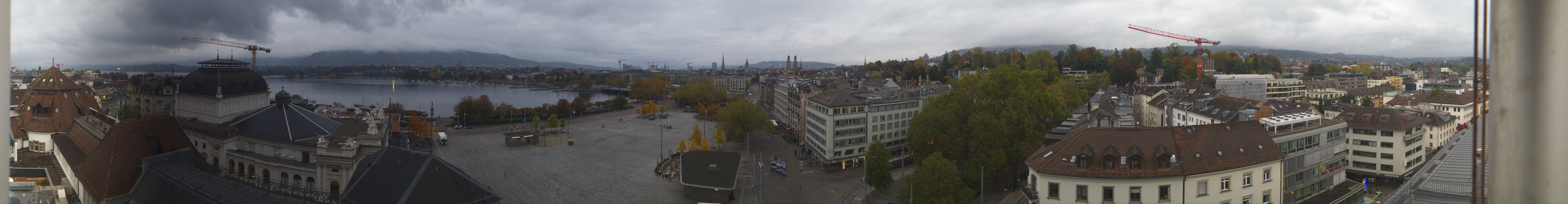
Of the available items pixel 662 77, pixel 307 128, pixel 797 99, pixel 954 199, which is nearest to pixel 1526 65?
pixel 954 199

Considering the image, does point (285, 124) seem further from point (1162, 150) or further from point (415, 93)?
point (415, 93)

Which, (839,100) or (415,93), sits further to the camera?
(415,93)

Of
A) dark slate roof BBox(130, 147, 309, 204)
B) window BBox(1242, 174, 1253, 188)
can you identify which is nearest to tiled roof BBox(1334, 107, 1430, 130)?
window BBox(1242, 174, 1253, 188)

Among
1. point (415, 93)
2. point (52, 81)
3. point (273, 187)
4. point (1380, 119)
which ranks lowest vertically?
point (273, 187)

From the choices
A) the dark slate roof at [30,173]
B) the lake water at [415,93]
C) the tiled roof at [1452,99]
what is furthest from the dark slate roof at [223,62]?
the tiled roof at [1452,99]

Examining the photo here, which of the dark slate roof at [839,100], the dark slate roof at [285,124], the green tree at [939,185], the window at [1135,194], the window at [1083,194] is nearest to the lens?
the window at [1135,194]

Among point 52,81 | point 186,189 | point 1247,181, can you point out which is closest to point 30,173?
point 186,189

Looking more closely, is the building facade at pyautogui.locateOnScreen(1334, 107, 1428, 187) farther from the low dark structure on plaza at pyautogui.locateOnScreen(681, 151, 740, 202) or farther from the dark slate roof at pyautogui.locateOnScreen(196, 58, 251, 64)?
the dark slate roof at pyautogui.locateOnScreen(196, 58, 251, 64)

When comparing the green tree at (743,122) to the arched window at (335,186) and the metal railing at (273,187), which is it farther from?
the metal railing at (273,187)
